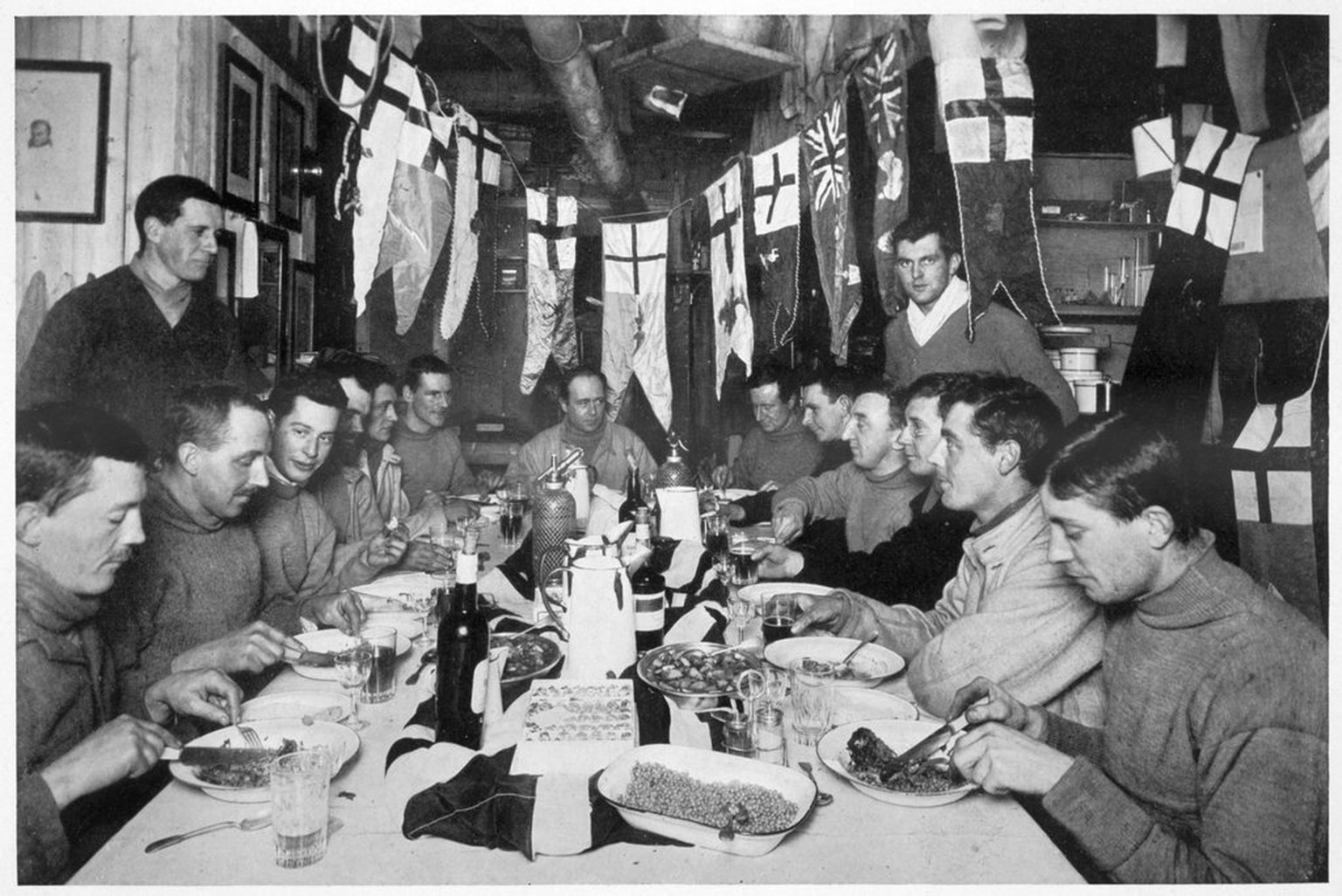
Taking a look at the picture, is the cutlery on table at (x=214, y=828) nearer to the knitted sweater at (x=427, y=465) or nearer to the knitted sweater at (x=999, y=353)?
the knitted sweater at (x=999, y=353)

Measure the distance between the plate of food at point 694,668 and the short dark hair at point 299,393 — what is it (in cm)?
111

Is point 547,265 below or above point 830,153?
below

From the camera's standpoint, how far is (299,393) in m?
2.02

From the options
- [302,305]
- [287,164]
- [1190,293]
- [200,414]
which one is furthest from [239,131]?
[1190,293]

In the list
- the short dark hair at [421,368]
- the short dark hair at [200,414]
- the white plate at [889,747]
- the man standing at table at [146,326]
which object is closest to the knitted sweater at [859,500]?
the short dark hair at [421,368]

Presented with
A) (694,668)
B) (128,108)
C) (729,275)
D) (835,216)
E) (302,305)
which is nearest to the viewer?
(694,668)

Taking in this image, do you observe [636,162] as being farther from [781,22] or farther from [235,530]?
[235,530]

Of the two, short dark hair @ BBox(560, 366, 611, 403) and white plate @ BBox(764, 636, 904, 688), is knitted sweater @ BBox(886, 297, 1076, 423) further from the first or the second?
short dark hair @ BBox(560, 366, 611, 403)

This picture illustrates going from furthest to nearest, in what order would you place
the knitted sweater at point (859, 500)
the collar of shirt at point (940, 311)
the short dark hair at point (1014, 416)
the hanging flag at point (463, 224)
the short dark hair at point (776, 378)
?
the short dark hair at point (776, 378), the hanging flag at point (463, 224), the knitted sweater at point (859, 500), the collar of shirt at point (940, 311), the short dark hair at point (1014, 416)

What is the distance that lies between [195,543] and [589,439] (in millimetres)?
1755

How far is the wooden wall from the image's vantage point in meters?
1.47

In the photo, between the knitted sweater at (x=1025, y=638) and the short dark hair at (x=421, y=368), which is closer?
the knitted sweater at (x=1025, y=638)

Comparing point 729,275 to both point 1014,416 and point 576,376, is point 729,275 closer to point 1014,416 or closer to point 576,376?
point 576,376

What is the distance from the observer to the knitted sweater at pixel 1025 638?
129cm
